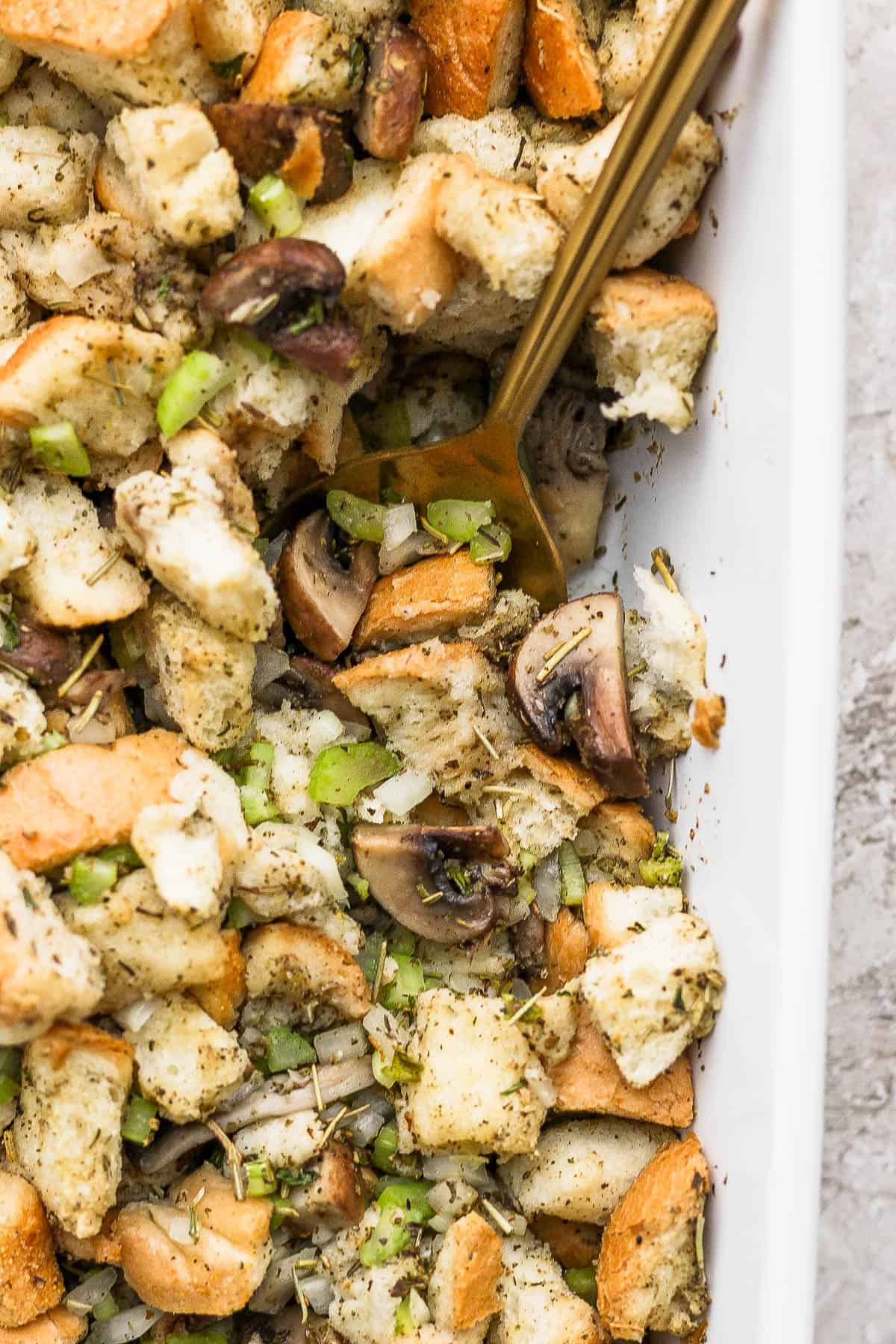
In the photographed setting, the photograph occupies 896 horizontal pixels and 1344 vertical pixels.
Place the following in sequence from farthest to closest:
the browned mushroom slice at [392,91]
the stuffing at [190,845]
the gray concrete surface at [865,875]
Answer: the gray concrete surface at [865,875] < the browned mushroom slice at [392,91] < the stuffing at [190,845]

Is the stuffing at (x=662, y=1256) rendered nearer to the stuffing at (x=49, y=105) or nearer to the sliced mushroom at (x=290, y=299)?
the sliced mushroom at (x=290, y=299)

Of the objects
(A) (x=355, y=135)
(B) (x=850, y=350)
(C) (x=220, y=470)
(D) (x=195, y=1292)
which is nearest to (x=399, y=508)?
(C) (x=220, y=470)

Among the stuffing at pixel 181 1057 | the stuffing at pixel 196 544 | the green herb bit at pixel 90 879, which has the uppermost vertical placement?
the stuffing at pixel 196 544

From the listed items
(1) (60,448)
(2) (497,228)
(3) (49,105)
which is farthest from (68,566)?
(2) (497,228)

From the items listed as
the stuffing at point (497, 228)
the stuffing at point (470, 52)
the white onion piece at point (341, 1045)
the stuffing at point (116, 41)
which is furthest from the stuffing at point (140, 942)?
the stuffing at point (470, 52)

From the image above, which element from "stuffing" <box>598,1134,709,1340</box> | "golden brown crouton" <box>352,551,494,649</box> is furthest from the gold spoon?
"stuffing" <box>598,1134,709,1340</box>

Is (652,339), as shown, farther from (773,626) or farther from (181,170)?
(181,170)

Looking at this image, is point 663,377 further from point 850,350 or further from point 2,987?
point 2,987
